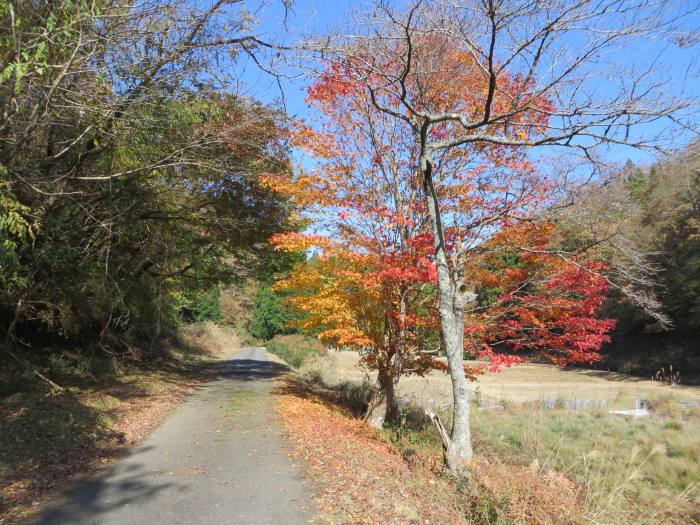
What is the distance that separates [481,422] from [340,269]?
25.7 feet

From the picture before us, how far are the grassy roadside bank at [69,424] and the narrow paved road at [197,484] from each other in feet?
1.24

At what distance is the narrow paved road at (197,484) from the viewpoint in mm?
4973

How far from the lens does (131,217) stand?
12148 millimetres

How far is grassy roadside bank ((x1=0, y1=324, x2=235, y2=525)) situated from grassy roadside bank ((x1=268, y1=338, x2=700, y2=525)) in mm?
3118

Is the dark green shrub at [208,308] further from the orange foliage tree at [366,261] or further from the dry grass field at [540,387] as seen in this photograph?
the orange foliage tree at [366,261]

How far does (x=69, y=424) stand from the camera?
8.30 meters

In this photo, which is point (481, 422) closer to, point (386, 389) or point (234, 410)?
point (386, 389)

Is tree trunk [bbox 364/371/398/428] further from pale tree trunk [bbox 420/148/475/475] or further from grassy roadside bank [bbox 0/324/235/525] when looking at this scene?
grassy roadside bank [bbox 0/324/235/525]

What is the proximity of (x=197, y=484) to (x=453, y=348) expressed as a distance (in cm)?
406

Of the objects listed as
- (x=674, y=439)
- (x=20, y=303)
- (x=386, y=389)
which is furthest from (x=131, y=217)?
(x=674, y=439)

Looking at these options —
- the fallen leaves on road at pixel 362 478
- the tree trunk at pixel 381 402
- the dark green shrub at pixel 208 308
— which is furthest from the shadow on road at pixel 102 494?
the dark green shrub at pixel 208 308

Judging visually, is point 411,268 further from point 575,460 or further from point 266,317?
point 266,317

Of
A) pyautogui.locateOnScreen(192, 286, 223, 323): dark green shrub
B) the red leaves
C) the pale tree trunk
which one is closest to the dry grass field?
the red leaves

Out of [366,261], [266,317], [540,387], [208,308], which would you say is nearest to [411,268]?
[366,261]
